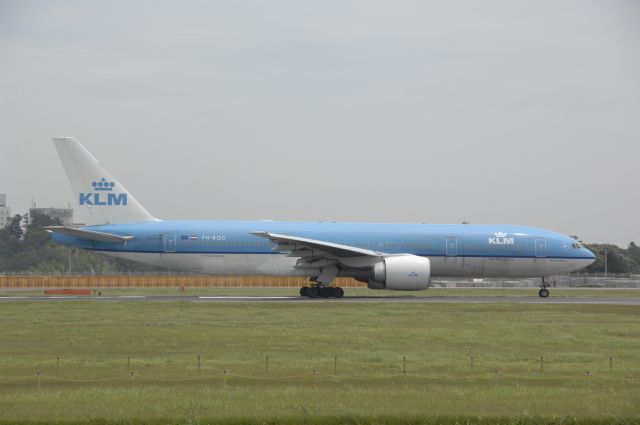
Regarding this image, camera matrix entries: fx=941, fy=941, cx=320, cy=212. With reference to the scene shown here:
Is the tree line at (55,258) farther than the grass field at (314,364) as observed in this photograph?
Yes

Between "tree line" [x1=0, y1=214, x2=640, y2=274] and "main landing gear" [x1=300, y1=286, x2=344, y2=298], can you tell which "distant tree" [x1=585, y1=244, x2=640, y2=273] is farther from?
"main landing gear" [x1=300, y1=286, x2=344, y2=298]

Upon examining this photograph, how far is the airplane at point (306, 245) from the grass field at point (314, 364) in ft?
27.7

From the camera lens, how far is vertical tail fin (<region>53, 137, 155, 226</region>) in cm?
5012

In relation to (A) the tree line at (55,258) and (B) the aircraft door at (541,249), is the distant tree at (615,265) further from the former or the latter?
(B) the aircraft door at (541,249)

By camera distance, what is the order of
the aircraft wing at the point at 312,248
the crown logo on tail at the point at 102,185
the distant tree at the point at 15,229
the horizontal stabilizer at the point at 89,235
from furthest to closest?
the distant tree at the point at 15,229 → the crown logo on tail at the point at 102,185 → the horizontal stabilizer at the point at 89,235 → the aircraft wing at the point at 312,248

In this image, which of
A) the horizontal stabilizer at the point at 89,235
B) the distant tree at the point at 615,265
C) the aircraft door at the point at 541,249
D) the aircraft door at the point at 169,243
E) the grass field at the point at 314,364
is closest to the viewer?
the grass field at the point at 314,364

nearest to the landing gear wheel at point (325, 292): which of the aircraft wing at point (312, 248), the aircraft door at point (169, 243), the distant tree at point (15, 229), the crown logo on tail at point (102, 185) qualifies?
the aircraft wing at point (312, 248)

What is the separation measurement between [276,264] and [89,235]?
380 inches

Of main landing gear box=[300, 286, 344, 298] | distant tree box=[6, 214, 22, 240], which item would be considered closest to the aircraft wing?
main landing gear box=[300, 286, 344, 298]

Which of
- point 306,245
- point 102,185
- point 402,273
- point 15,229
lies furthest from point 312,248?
point 15,229

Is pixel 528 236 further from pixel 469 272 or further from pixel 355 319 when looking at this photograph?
pixel 355 319

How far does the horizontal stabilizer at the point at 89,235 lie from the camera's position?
47.7 meters

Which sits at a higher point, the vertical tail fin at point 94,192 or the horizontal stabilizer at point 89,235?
the vertical tail fin at point 94,192

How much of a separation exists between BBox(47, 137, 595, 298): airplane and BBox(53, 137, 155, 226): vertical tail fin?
0.05 meters
